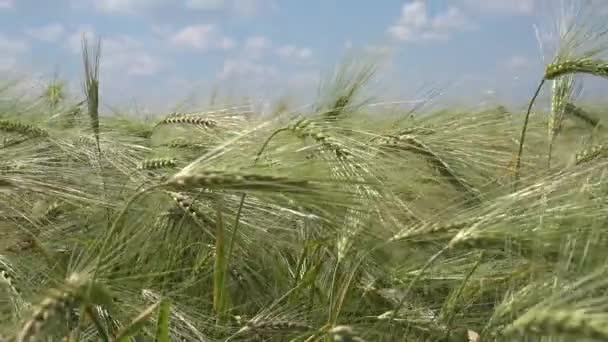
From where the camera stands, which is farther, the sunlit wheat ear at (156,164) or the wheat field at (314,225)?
the sunlit wheat ear at (156,164)

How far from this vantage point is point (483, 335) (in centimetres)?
140

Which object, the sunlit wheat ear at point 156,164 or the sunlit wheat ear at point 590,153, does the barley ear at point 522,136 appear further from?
the sunlit wheat ear at point 156,164

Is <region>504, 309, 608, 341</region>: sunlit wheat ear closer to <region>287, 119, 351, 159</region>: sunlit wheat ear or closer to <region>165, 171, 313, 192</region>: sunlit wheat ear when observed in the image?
<region>165, 171, 313, 192</region>: sunlit wheat ear

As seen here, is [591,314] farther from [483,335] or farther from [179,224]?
[179,224]

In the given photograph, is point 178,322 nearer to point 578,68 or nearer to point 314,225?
point 314,225

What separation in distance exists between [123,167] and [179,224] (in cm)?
48

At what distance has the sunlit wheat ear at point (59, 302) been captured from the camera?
1113 millimetres

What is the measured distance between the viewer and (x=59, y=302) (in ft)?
3.76

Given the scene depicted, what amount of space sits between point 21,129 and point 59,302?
125cm

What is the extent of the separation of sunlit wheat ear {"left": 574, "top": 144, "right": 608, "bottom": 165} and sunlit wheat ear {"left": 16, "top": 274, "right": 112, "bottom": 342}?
138cm

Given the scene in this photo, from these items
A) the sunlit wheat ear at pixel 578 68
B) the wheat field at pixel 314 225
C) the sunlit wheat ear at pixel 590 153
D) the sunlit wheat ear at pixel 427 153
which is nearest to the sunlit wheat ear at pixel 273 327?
the wheat field at pixel 314 225

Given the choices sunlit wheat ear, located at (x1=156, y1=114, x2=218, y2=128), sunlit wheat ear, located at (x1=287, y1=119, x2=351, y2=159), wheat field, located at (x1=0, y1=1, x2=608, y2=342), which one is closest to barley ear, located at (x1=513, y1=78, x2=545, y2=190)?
wheat field, located at (x1=0, y1=1, x2=608, y2=342)

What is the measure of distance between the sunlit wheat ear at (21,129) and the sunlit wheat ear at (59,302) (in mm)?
1188

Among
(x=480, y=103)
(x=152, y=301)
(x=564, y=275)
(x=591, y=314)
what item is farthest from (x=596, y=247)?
(x=480, y=103)
